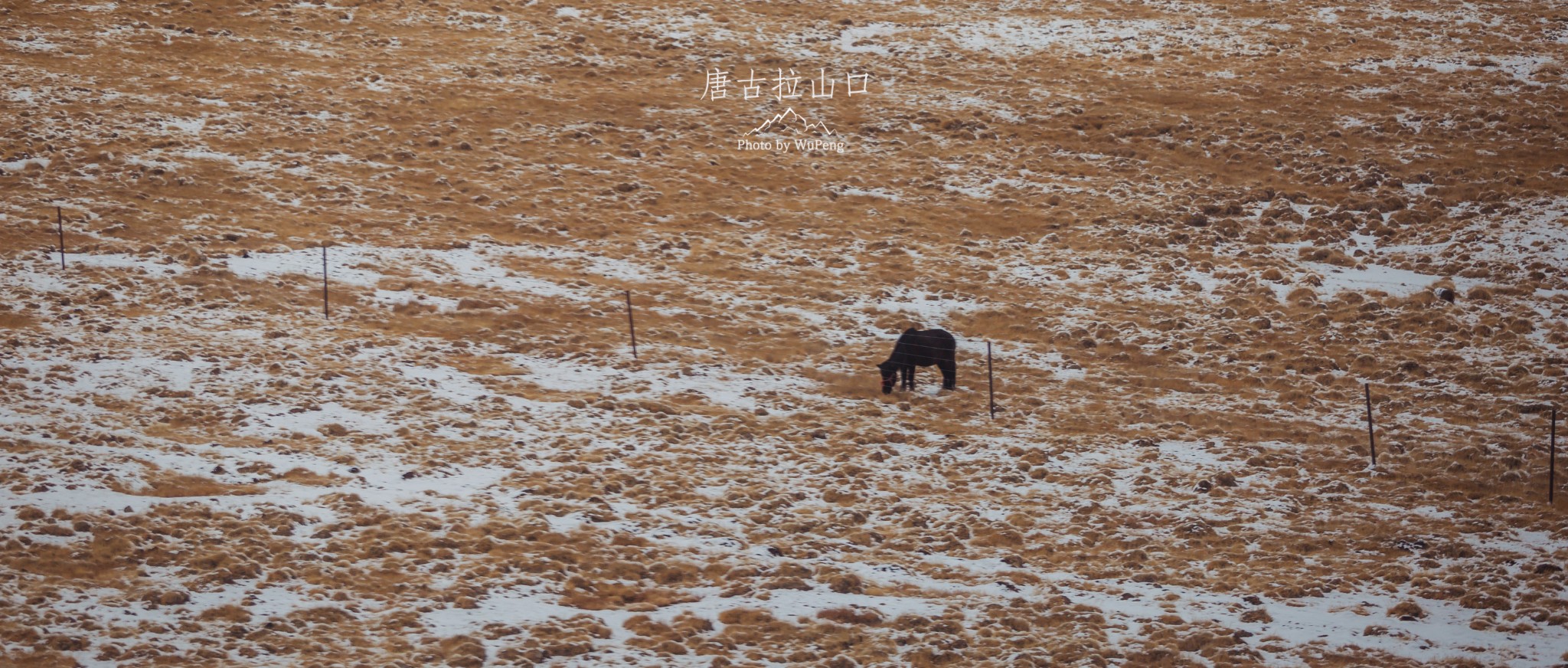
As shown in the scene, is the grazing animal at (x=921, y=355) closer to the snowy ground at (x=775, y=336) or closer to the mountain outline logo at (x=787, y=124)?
the snowy ground at (x=775, y=336)

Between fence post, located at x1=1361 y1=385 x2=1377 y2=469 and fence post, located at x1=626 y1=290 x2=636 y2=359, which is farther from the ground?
fence post, located at x1=626 y1=290 x2=636 y2=359

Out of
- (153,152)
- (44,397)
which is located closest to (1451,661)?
(44,397)

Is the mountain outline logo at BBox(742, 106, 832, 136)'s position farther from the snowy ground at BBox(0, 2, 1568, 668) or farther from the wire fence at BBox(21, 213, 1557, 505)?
the wire fence at BBox(21, 213, 1557, 505)

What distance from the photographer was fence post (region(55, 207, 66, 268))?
20.2 meters

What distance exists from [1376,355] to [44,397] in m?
17.9

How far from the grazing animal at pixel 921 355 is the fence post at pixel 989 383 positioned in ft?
1.64

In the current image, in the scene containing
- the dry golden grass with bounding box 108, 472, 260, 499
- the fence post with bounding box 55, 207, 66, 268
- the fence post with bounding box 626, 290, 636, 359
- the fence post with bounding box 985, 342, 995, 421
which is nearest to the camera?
the dry golden grass with bounding box 108, 472, 260, 499

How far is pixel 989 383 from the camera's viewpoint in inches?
717

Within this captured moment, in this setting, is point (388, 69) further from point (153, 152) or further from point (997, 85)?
point (997, 85)

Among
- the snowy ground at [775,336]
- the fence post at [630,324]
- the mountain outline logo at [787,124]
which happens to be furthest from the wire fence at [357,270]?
the mountain outline logo at [787,124]

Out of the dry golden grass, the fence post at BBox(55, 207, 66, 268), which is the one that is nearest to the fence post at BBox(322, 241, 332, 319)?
the fence post at BBox(55, 207, 66, 268)

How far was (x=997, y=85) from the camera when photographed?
30.2 metres

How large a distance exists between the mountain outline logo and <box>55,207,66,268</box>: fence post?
505 inches

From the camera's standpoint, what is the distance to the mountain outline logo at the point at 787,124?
28.2 metres
